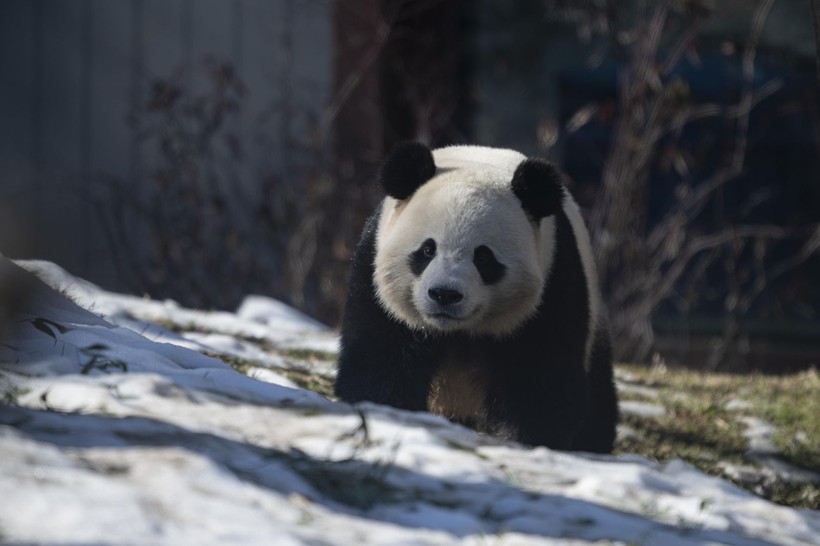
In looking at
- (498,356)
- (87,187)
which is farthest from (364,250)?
(87,187)

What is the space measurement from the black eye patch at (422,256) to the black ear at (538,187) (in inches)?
15.4

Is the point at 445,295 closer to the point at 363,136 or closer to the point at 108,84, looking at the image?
the point at 363,136

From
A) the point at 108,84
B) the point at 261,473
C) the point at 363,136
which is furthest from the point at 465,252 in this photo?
the point at 108,84

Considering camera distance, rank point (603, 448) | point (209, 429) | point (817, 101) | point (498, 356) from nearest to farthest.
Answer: point (209, 429), point (498, 356), point (603, 448), point (817, 101)

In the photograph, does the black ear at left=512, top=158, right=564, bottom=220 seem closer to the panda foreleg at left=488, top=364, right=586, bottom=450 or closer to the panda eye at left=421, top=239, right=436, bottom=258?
the panda eye at left=421, top=239, right=436, bottom=258

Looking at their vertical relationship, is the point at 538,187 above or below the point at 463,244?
above

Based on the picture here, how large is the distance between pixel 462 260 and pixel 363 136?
4513 mm

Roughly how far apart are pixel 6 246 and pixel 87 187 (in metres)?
0.71

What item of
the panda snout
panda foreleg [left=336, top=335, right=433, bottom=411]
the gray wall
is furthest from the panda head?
the gray wall

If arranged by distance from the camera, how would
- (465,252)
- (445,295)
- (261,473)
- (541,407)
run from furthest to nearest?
(541,407) < (465,252) < (445,295) < (261,473)

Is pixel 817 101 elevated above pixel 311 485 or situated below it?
above

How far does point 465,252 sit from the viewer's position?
12.5ft

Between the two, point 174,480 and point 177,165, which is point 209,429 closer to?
point 174,480

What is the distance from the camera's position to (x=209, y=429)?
271cm
